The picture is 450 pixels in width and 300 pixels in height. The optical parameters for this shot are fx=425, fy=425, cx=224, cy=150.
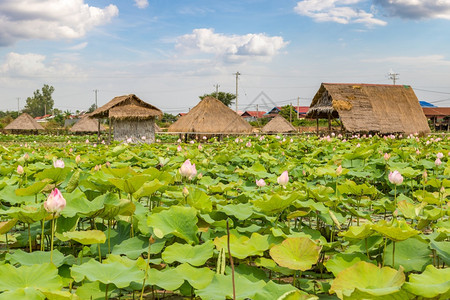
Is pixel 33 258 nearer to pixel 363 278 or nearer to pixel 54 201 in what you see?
pixel 54 201

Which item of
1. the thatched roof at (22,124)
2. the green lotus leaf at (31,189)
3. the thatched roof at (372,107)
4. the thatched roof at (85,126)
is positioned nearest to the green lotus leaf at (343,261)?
the green lotus leaf at (31,189)

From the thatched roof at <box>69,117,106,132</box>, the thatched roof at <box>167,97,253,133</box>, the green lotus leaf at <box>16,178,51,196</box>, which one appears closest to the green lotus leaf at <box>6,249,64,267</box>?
the green lotus leaf at <box>16,178,51,196</box>

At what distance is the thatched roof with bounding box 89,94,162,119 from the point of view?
59.8 ft

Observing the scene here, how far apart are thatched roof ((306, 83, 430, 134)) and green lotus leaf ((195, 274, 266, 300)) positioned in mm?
17500

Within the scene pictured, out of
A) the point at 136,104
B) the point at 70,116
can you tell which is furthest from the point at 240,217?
the point at 70,116

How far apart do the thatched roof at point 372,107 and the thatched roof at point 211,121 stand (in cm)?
383

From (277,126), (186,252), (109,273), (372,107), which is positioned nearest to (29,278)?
(109,273)

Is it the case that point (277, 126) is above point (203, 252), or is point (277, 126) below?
above

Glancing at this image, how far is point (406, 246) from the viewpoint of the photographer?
1648 mm

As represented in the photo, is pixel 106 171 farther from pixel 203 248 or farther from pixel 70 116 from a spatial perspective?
pixel 70 116

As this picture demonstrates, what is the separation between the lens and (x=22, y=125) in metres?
36.7

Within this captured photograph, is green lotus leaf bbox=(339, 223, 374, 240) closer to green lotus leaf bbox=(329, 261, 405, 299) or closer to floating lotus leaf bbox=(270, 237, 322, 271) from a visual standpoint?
floating lotus leaf bbox=(270, 237, 322, 271)

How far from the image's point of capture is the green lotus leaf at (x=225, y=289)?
3.89ft

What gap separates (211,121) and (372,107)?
7621 mm
